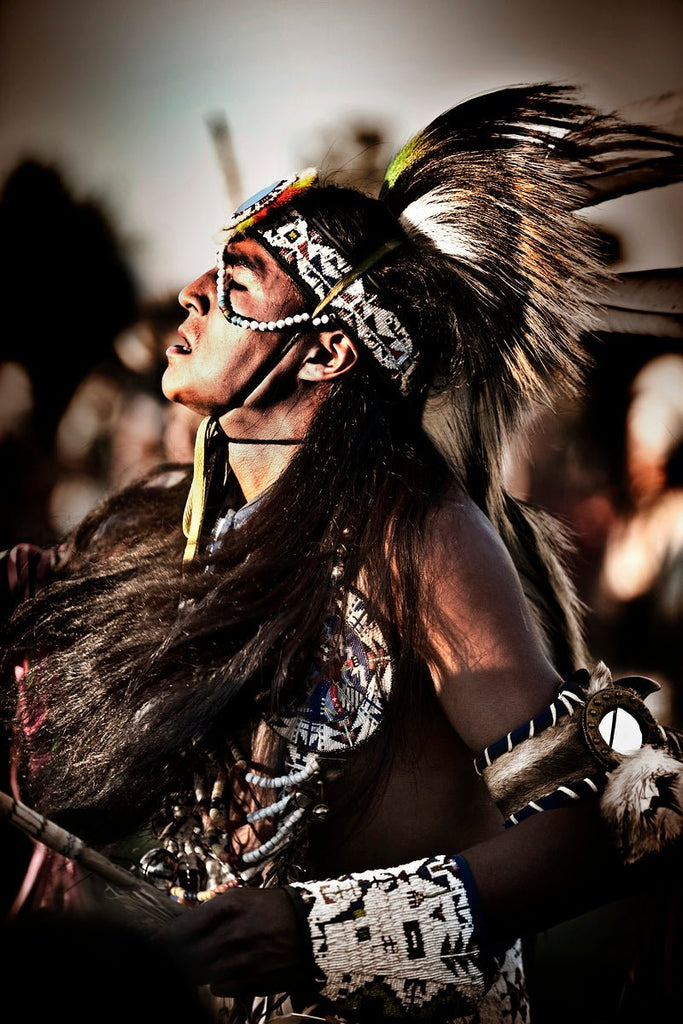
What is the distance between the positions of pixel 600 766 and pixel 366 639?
0.49m

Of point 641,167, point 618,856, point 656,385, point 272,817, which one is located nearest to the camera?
point 618,856

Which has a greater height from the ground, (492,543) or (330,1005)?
(492,543)

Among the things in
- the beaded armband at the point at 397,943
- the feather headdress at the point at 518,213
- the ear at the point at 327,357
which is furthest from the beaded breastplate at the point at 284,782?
the feather headdress at the point at 518,213

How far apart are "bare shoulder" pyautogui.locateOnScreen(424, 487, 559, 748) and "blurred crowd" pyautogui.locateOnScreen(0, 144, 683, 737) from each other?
3.40 ft

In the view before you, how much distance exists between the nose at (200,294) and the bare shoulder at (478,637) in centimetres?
77

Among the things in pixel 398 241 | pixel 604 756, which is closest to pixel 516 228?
pixel 398 241

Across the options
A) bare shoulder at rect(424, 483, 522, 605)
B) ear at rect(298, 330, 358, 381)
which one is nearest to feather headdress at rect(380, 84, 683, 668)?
ear at rect(298, 330, 358, 381)

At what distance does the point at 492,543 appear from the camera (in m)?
1.71

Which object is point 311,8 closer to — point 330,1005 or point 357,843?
point 357,843

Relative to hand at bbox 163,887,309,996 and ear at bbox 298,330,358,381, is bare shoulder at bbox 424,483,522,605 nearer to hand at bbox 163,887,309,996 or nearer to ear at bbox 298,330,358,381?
ear at bbox 298,330,358,381

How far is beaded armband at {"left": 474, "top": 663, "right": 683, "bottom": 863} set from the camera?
1.42 meters

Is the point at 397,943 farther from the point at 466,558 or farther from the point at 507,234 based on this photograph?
the point at 507,234

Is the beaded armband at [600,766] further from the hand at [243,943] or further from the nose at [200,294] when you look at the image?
the nose at [200,294]

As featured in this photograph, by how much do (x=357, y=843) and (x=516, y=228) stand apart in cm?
135
